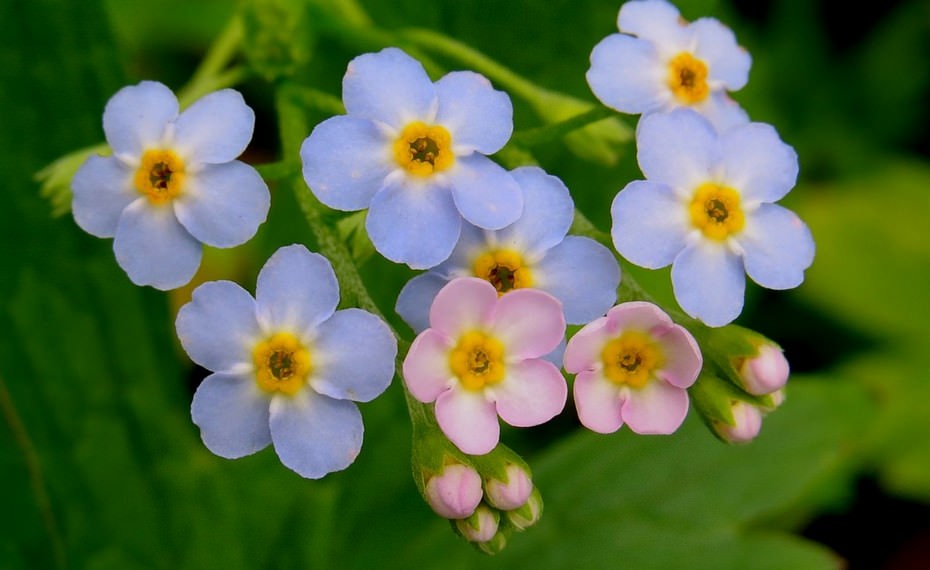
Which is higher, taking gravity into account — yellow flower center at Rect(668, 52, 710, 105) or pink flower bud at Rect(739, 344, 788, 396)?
yellow flower center at Rect(668, 52, 710, 105)

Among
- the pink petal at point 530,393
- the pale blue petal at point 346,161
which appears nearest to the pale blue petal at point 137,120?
the pale blue petal at point 346,161

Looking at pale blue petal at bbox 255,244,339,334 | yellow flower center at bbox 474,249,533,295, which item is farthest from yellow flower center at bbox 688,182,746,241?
pale blue petal at bbox 255,244,339,334

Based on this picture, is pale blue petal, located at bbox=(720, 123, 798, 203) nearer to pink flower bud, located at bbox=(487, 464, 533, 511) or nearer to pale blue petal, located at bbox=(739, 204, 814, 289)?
pale blue petal, located at bbox=(739, 204, 814, 289)

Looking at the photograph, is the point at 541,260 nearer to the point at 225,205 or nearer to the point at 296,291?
the point at 296,291

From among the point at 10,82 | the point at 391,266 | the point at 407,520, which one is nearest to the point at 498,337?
the point at 391,266

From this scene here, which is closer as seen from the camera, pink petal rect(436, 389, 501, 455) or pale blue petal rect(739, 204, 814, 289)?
pink petal rect(436, 389, 501, 455)

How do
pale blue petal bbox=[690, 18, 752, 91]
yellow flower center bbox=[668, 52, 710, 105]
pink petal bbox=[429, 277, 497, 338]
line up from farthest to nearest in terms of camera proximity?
pale blue petal bbox=[690, 18, 752, 91]
yellow flower center bbox=[668, 52, 710, 105]
pink petal bbox=[429, 277, 497, 338]
